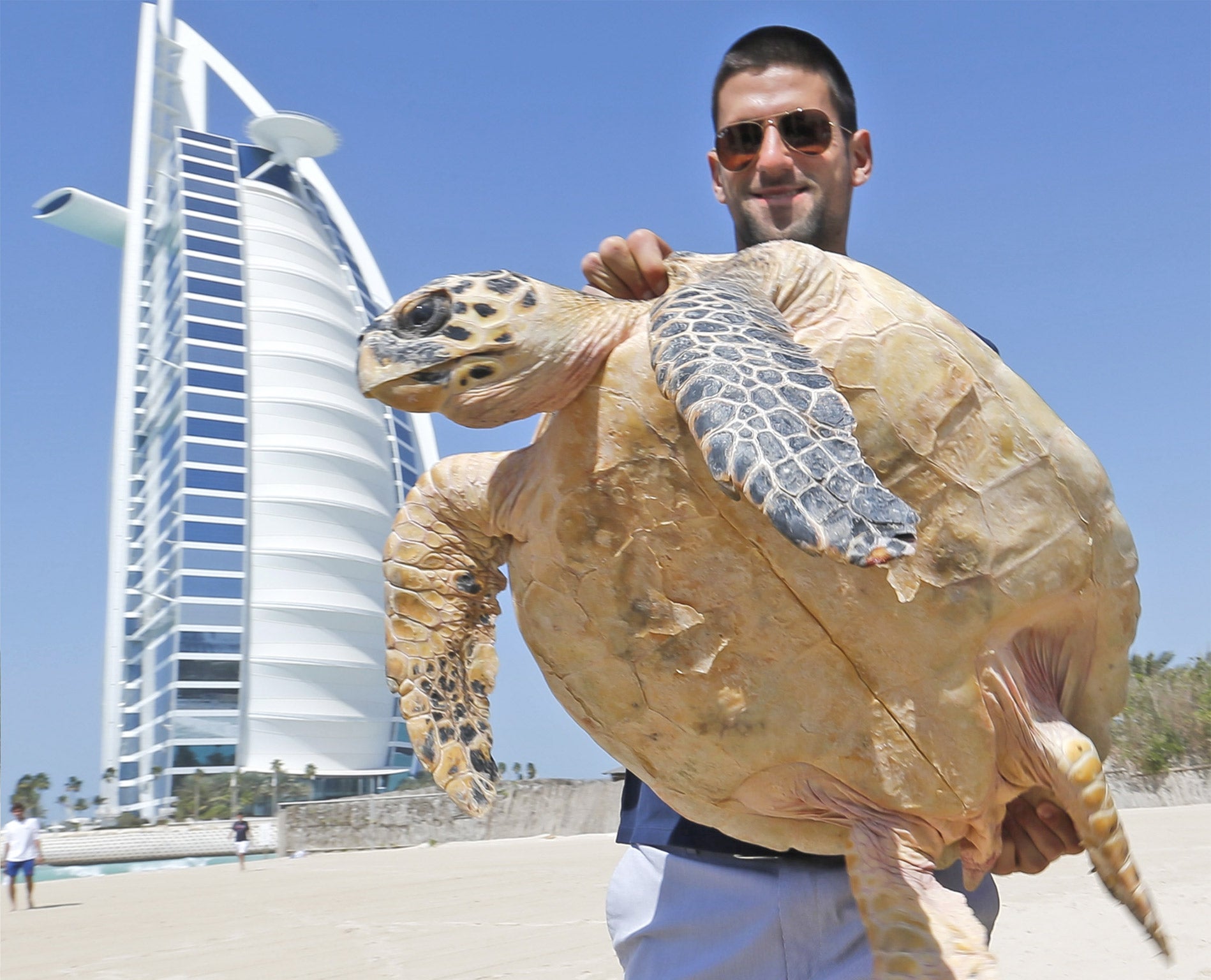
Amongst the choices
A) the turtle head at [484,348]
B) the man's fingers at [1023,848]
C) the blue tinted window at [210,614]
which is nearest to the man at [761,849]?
the man's fingers at [1023,848]

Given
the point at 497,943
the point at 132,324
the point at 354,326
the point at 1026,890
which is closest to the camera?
the point at 497,943

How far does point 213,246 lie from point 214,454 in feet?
45.2

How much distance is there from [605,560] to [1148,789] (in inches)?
704

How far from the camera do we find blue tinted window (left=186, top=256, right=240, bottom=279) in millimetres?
59062

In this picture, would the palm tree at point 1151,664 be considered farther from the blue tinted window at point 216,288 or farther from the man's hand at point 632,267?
the blue tinted window at point 216,288

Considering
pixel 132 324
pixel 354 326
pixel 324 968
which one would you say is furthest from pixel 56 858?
pixel 354 326

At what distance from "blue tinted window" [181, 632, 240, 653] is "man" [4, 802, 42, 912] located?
4072 centimetres

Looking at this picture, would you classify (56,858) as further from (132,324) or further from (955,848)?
(132,324)

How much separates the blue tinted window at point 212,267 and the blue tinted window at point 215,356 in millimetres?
5204

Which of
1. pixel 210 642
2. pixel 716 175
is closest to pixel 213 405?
pixel 210 642

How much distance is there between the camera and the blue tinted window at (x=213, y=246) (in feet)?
195

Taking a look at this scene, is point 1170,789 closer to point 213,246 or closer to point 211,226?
point 213,246

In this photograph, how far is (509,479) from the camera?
2.10 meters

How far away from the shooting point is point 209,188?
206 ft
